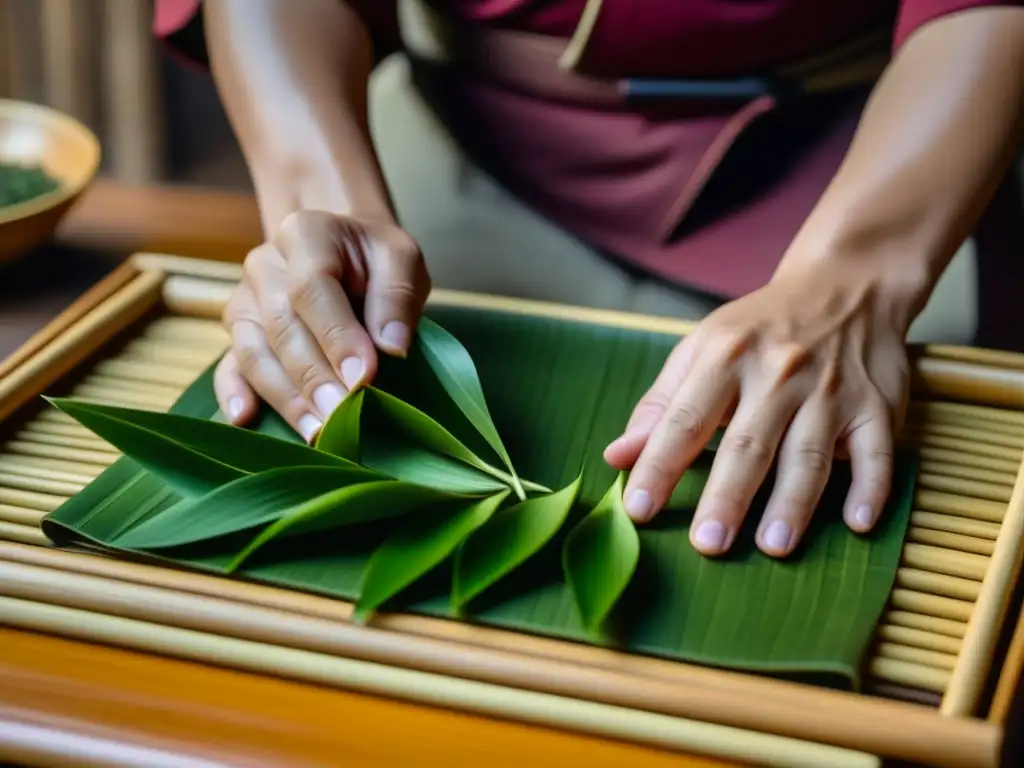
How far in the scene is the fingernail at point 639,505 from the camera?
570 mm

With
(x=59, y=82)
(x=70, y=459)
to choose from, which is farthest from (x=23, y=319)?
(x=59, y=82)

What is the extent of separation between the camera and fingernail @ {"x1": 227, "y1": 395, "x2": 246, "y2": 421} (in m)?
0.66

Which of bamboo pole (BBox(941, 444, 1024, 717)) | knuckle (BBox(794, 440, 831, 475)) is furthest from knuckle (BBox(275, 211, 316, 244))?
bamboo pole (BBox(941, 444, 1024, 717))

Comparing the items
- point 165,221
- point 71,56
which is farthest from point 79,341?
point 71,56

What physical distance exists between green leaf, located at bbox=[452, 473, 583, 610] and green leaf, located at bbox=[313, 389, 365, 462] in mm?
91

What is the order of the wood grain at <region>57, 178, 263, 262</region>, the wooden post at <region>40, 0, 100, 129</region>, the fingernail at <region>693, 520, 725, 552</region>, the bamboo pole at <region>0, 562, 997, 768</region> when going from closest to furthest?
1. the bamboo pole at <region>0, 562, 997, 768</region>
2. the fingernail at <region>693, 520, 725, 552</region>
3. the wood grain at <region>57, 178, 263, 262</region>
4. the wooden post at <region>40, 0, 100, 129</region>

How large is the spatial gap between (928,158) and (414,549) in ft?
1.47

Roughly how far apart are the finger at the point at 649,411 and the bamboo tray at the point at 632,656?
0.14 meters

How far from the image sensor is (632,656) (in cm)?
49

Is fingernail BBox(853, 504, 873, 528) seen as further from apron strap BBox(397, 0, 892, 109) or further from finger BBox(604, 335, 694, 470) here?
apron strap BBox(397, 0, 892, 109)

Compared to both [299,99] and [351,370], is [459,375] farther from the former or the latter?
[299,99]

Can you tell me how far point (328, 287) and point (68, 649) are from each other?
255 mm

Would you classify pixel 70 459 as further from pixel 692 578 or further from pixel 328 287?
pixel 692 578

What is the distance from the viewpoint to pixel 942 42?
779 mm
